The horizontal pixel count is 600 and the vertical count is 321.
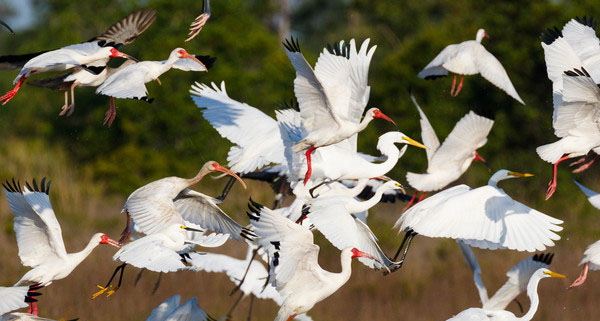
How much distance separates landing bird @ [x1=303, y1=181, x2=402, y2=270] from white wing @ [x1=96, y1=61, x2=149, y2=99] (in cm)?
129

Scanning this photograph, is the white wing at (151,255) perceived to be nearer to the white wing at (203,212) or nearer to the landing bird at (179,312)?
the white wing at (203,212)

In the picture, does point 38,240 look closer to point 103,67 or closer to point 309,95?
point 103,67

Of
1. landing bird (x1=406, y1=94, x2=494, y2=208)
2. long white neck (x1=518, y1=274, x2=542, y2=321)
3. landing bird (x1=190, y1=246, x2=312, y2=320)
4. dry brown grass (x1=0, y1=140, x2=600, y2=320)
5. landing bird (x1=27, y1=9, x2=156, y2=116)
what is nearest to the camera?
long white neck (x1=518, y1=274, x2=542, y2=321)

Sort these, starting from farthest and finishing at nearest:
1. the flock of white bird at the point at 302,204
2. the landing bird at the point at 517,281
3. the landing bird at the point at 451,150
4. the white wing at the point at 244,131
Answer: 1. the landing bird at the point at 451,150
2. the white wing at the point at 244,131
3. the landing bird at the point at 517,281
4. the flock of white bird at the point at 302,204

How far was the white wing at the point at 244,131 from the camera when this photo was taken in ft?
24.8

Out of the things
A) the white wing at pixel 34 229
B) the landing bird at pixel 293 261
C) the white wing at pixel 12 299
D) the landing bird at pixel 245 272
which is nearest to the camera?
the white wing at pixel 12 299

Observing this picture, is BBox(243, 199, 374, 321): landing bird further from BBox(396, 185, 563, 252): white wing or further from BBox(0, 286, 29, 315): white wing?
BBox(0, 286, 29, 315): white wing

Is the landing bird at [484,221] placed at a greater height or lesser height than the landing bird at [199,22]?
lesser

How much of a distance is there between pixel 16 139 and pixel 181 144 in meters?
2.85

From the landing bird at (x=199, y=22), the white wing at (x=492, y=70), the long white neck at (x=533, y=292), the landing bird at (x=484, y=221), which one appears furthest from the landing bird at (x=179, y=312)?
the white wing at (x=492, y=70)

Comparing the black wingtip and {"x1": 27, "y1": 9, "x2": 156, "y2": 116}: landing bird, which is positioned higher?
{"x1": 27, "y1": 9, "x2": 156, "y2": 116}: landing bird

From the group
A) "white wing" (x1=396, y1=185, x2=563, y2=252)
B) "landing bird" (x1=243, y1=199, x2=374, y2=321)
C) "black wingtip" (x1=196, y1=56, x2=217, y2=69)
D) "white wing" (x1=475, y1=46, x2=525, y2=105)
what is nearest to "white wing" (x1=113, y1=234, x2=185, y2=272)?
"landing bird" (x1=243, y1=199, x2=374, y2=321)

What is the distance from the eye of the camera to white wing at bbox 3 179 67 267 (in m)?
6.32

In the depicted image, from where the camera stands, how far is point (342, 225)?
619 centimetres
